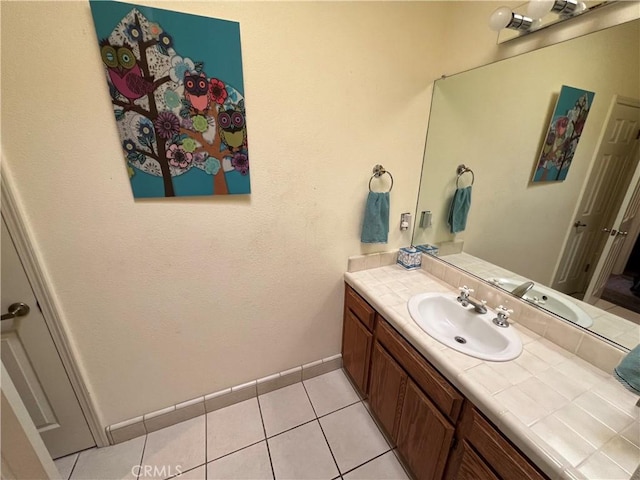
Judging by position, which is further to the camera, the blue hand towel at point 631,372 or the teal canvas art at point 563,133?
the teal canvas art at point 563,133

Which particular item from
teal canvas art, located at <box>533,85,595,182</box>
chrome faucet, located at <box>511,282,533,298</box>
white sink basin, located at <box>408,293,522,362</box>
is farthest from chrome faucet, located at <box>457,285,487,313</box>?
teal canvas art, located at <box>533,85,595,182</box>

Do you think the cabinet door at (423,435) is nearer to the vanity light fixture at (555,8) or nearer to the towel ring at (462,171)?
the towel ring at (462,171)

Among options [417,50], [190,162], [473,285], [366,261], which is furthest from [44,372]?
[417,50]

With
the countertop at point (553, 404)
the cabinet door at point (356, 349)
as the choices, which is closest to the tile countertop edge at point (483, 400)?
the countertop at point (553, 404)

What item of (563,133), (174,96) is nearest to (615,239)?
(563,133)

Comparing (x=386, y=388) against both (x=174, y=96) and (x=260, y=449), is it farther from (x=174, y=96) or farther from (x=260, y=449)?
(x=174, y=96)

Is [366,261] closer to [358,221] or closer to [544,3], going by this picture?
[358,221]

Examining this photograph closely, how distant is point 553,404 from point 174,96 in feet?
5.69

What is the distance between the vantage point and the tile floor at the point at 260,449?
1268 millimetres

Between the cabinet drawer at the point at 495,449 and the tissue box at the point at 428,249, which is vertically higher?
the tissue box at the point at 428,249

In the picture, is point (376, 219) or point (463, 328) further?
point (376, 219)

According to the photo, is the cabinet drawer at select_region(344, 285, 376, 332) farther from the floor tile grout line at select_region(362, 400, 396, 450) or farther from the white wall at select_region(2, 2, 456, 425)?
the floor tile grout line at select_region(362, 400, 396, 450)

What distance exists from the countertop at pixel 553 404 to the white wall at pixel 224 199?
0.76m

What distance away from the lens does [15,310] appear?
1.03 meters
